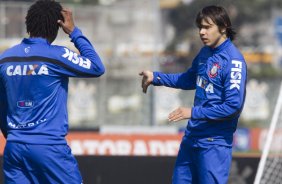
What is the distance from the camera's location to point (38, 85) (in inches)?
213

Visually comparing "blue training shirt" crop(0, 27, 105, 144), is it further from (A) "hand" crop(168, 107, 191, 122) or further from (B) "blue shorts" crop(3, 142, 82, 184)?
(A) "hand" crop(168, 107, 191, 122)

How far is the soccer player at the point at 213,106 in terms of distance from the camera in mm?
5898

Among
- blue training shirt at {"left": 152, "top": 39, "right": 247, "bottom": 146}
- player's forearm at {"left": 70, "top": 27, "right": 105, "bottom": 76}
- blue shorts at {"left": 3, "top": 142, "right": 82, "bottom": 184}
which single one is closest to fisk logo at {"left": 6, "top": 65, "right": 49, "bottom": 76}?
player's forearm at {"left": 70, "top": 27, "right": 105, "bottom": 76}

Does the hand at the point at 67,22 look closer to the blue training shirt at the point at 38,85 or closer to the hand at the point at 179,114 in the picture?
the blue training shirt at the point at 38,85

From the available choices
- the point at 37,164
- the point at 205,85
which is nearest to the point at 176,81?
the point at 205,85

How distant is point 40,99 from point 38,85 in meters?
0.09

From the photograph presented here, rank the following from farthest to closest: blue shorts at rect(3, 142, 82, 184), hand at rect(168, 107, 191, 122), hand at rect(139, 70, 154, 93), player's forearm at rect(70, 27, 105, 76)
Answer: hand at rect(139, 70, 154, 93), hand at rect(168, 107, 191, 122), player's forearm at rect(70, 27, 105, 76), blue shorts at rect(3, 142, 82, 184)

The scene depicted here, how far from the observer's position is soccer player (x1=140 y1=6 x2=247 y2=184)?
5.90 meters

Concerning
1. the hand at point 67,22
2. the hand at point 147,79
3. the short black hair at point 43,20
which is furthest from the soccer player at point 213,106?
the short black hair at point 43,20

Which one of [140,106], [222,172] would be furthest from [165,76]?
[140,106]

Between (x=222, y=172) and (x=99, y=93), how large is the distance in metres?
11.1

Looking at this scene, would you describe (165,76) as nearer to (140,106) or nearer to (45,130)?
(45,130)

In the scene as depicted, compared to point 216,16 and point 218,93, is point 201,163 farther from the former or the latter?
point 216,16

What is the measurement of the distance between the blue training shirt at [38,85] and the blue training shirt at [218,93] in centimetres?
88
